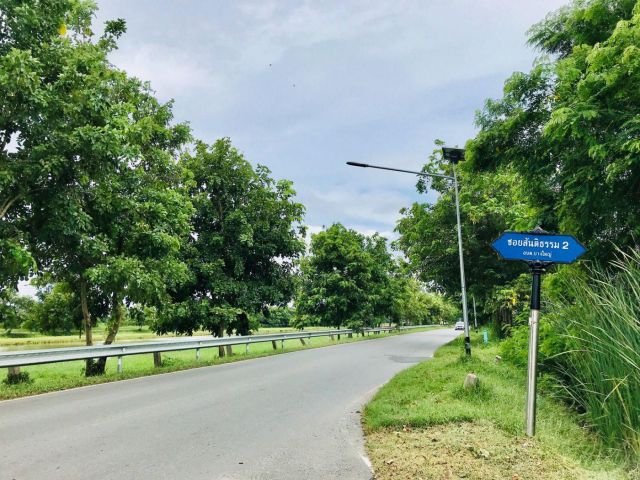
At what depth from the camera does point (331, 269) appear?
120ft

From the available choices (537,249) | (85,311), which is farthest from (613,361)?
(85,311)

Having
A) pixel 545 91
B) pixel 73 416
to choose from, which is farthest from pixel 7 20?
pixel 545 91

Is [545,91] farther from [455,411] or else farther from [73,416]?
[73,416]

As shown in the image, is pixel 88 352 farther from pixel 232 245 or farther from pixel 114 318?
pixel 232 245

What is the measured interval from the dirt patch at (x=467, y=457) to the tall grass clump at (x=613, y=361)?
90 cm

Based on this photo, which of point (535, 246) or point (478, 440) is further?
point (535, 246)

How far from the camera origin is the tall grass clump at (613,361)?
5.17m

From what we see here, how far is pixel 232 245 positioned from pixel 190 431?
47.7ft

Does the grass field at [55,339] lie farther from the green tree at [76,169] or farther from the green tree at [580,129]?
the green tree at [580,129]

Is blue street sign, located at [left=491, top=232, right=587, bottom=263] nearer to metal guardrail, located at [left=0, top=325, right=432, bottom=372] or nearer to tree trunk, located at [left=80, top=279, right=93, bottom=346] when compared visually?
metal guardrail, located at [left=0, top=325, right=432, bottom=372]

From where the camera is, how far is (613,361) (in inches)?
221

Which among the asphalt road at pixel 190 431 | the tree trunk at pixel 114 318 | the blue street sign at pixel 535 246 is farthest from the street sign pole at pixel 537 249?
the tree trunk at pixel 114 318

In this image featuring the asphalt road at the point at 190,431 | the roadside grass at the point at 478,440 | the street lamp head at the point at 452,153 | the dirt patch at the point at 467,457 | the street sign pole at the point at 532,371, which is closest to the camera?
the dirt patch at the point at 467,457

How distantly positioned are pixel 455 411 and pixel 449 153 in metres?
8.96
